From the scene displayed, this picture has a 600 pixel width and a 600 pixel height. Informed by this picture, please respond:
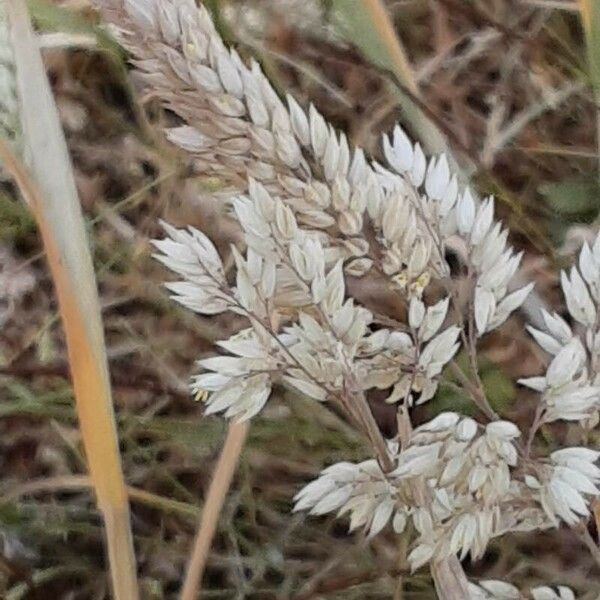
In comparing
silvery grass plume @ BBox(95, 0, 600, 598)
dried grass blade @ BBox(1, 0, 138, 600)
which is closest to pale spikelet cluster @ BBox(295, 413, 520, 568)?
silvery grass plume @ BBox(95, 0, 600, 598)

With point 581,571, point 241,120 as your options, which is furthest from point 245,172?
point 581,571

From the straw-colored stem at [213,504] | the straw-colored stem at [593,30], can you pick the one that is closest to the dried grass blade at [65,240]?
the straw-colored stem at [213,504]

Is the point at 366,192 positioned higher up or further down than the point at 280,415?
higher up

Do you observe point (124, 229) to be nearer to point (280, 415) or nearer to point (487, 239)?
point (280, 415)

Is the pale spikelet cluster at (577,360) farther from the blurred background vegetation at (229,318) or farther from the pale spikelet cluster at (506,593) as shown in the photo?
the blurred background vegetation at (229,318)

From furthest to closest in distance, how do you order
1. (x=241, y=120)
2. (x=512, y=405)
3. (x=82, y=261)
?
(x=512, y=405), (x=82, y=261), (x=241, y=120)
